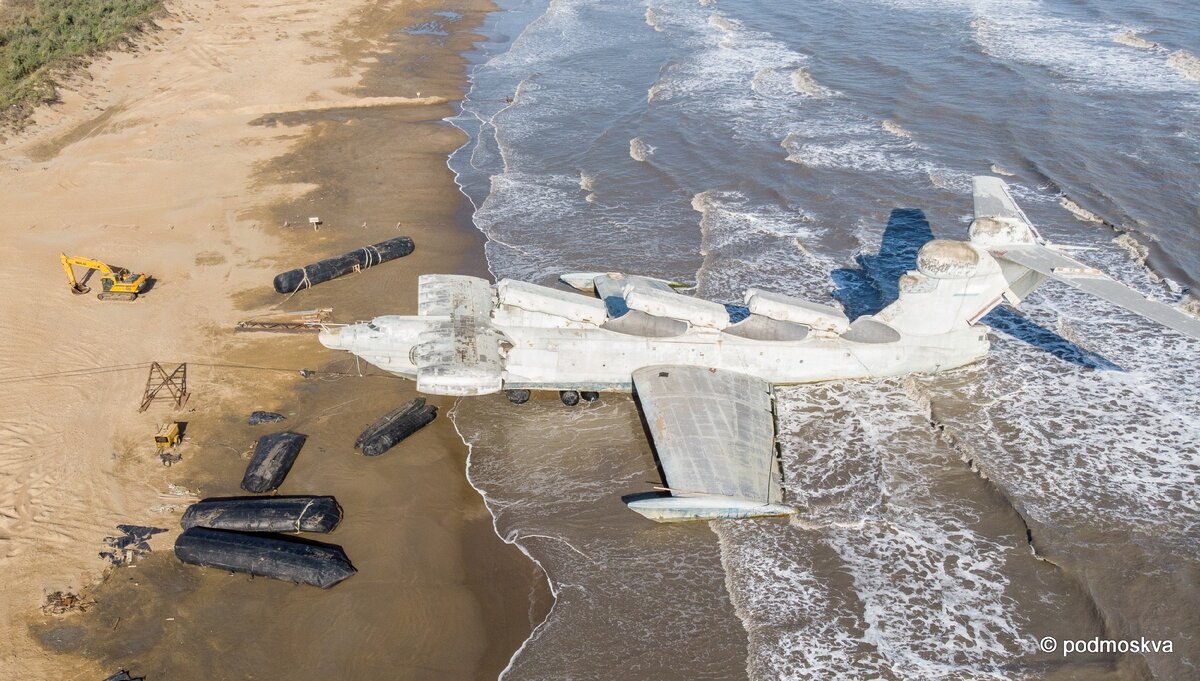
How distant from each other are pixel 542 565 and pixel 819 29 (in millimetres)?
53739

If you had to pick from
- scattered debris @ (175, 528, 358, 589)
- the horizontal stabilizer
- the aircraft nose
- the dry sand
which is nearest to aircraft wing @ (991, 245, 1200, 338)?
the horizontal stabilizer

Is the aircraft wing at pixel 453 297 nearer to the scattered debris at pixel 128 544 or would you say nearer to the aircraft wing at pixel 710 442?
the aircraft wing at pixel 710 442

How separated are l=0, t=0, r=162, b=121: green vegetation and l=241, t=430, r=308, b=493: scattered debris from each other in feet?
112

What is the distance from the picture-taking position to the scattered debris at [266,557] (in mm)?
17647

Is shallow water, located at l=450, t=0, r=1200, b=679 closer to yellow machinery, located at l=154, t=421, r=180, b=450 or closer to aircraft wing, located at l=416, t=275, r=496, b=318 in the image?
aircraft wing, located at l=416, t=275, r=496, b=318

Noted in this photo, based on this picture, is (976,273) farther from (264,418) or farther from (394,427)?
(264,418)

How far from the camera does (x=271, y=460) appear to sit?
20.7 metres

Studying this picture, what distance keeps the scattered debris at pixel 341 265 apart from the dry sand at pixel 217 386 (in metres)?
0.43

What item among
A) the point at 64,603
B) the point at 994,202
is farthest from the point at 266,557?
the point at 994,202

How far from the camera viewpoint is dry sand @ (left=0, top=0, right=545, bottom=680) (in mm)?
16766

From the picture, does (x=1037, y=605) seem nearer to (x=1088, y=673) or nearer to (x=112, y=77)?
(x=1088, y=673)

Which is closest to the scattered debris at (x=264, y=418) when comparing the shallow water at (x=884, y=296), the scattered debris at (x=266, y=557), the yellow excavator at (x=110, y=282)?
the scattered debris at (x=266, y=557)

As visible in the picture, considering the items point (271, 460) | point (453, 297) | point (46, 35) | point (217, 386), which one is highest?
point (46, 35)

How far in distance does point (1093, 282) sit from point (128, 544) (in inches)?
1030
